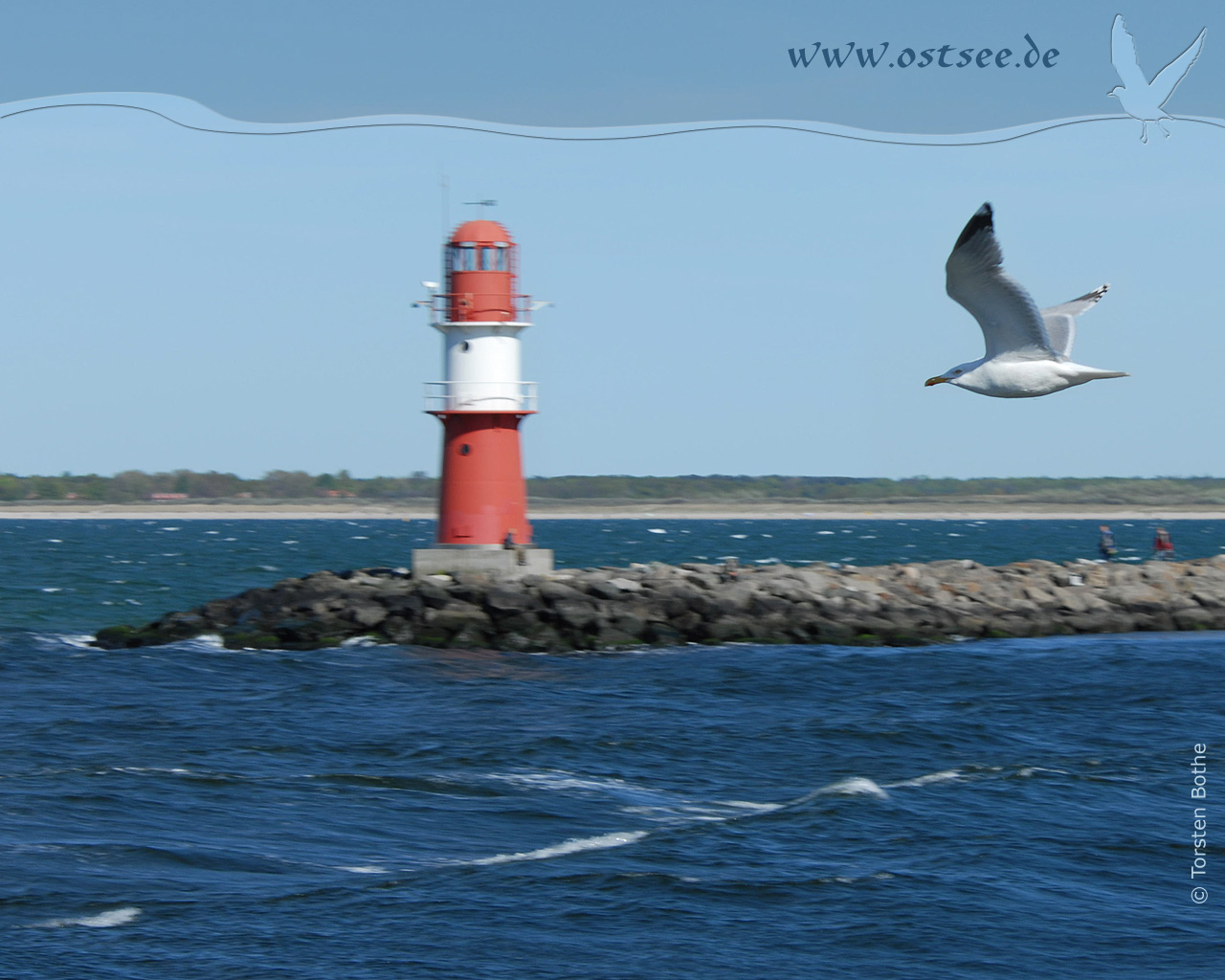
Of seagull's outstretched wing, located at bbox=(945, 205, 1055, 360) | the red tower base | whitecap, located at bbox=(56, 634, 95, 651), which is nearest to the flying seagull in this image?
seagull's outstretched wing, located at bbox=(945, 205, 1055, 360)

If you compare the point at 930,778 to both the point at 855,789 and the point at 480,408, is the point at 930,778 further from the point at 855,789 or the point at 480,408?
the point at 480,408

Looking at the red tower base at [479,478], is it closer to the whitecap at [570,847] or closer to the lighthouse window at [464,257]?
the lighthouse window at [464,257]

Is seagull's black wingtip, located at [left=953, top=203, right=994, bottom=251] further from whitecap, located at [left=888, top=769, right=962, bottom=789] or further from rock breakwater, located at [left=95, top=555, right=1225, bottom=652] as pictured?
rock breakwater, located at [left=95, top=555, right=1225, bottom=652]

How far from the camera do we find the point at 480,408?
25000 mm

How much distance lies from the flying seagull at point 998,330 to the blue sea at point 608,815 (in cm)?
364

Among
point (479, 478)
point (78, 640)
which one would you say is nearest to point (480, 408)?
point (479, 478)

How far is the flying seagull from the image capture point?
1028 centimetres

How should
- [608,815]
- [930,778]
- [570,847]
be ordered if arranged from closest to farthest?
[570,847], [608,815], [930,778]

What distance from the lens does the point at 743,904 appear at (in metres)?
10.6

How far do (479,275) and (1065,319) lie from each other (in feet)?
46.3

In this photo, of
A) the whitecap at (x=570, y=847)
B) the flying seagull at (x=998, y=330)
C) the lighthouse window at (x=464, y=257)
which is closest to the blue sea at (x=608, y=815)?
the whitecap at (x=570, y=847)

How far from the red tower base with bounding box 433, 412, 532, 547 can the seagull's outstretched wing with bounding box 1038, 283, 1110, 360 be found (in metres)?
13.3

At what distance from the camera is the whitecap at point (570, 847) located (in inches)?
453

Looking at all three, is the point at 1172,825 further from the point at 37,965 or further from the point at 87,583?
the point at 87,583
